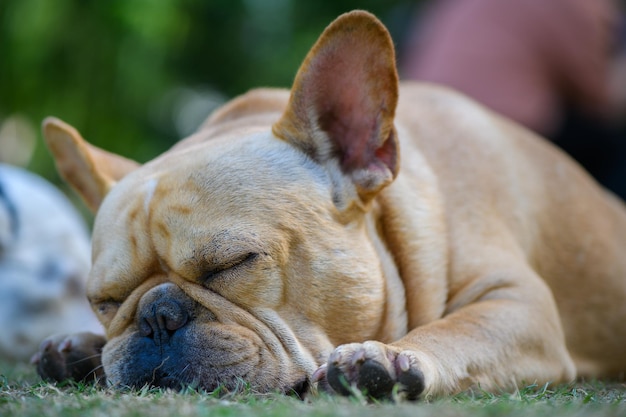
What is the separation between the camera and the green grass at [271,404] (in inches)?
58.1

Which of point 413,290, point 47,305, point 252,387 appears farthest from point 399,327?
point 47,305

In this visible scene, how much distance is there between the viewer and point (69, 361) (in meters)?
2.26

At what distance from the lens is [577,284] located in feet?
8.86

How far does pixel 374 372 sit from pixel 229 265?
0.47 meters

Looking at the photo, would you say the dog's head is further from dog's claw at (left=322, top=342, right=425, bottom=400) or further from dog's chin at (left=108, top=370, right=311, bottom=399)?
dog's claw at (left=322, top=342, right=425, bottom=400)

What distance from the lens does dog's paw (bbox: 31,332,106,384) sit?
225 cm

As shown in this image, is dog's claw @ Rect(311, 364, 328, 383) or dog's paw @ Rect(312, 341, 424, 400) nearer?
dog's paw @ Rect(312, 341, 424, 400)

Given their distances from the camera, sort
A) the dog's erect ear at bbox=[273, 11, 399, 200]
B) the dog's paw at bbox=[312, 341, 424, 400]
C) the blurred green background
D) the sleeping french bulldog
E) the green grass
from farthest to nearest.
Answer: the blurred green background → the dog's erect ear at bbox=[273, 11, 399, 200] → the sleeping french bulldog → the dog's paw at bbox=[312, 341, 424, 400] → the green grass

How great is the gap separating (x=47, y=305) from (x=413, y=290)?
4.93ft

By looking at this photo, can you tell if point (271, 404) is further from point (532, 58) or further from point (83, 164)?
point (532, 58)

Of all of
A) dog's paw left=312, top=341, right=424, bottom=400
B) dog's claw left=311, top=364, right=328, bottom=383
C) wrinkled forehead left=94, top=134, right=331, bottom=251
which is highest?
wrinkled forehead left=94, top=134, right=331, bottom=251

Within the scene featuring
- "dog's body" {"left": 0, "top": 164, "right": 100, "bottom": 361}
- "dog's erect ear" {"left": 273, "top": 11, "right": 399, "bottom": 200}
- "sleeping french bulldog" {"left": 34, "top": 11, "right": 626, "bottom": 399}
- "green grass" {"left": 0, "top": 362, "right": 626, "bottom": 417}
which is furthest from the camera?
"dog's body" {"left": 0, "top": 164, "right": 100, "bottom": 361}

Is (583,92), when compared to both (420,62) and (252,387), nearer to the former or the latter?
(420,62)

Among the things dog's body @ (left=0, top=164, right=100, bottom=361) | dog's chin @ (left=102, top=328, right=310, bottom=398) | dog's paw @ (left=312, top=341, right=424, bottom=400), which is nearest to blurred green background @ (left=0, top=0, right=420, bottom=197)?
dog's body @ (left=0, top=164, right=100, bottom=361)
